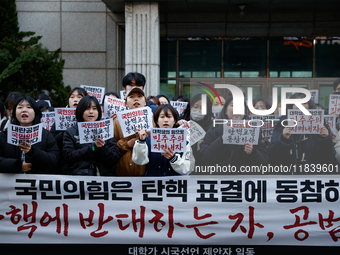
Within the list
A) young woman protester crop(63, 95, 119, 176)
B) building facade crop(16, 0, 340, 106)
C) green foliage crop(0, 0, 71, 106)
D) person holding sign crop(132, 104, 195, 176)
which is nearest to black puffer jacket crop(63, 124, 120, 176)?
young woman protester crop(63, 95, 119, 176)

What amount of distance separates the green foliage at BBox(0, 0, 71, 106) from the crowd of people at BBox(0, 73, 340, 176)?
231 inches

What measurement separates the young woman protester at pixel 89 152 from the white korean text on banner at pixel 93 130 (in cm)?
7

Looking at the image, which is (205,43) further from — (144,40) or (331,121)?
(331,121)

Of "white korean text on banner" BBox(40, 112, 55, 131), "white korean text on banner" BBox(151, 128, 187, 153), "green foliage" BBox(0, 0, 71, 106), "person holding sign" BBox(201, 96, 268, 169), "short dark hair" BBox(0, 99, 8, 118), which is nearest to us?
"white korean text on banner" BBox(151, 128, 187, 153)

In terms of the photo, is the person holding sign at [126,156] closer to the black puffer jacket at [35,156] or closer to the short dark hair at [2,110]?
the black puffer jacket at [35,156]

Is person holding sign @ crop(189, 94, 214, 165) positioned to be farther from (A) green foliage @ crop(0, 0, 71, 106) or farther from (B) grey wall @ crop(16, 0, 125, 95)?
(B) grey wall @ crop(16, 0, 125, 95)

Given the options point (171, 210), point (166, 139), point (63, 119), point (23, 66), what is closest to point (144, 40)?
point (23, 66)

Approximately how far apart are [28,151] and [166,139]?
4.43 ft

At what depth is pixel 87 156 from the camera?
13.0ft

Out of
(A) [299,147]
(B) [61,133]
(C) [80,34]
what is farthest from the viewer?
(C) [80,34]

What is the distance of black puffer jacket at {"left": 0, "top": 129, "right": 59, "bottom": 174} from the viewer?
12.5ft

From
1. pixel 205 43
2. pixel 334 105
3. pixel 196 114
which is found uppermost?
pixel 205 43

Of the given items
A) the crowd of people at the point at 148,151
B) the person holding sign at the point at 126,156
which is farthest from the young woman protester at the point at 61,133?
the person holding sign at the point at 126,156

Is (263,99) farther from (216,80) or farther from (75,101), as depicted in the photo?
(216,80)
